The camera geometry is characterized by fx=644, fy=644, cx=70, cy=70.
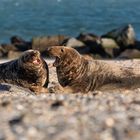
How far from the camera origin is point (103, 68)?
9805 mm

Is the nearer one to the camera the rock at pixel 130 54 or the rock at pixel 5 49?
the rock at pixel 130 54

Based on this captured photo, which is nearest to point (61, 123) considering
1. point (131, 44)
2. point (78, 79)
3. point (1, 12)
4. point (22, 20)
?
point (78, 79)

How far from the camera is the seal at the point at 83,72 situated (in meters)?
9.63

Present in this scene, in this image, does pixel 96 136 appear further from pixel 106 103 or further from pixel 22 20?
pixel 22 20

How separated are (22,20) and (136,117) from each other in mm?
38345

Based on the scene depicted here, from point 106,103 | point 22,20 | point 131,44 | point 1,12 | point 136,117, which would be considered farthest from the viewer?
point 1,12

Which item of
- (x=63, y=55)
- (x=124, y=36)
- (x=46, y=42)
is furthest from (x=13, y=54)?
(x=63, y=55)

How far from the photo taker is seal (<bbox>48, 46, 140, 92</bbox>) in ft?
31.6

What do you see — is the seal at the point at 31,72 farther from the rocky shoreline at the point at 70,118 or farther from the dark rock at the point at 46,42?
the dark rock at the point at 46,42

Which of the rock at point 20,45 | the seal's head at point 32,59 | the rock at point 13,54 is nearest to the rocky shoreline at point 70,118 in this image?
the seal's head at point 32,59

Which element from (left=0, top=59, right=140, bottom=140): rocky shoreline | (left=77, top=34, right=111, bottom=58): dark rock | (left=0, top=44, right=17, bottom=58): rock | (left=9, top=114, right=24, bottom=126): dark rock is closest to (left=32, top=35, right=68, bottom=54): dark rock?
(left=0, top=44, right=17, bottom=58): rock

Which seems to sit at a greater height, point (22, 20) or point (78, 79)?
point (78, 79)

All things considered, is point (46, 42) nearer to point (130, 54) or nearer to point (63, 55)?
point (130, 54)

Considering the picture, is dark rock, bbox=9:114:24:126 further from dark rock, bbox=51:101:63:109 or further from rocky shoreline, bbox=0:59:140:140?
dark rock, bbox=51:101:63:109
